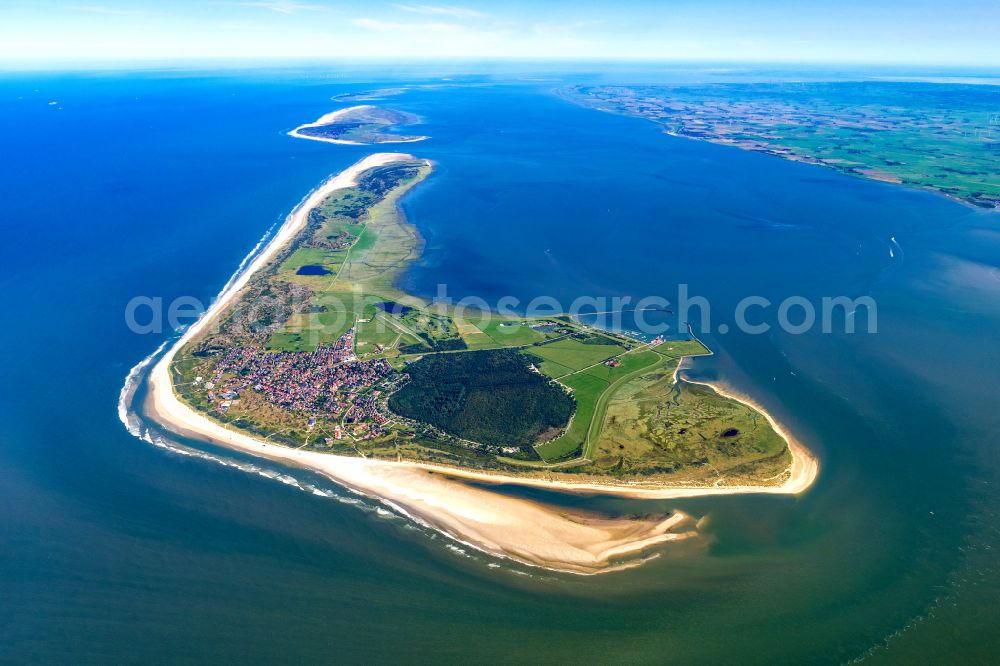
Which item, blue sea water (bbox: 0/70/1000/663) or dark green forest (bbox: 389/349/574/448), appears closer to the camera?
blue sea water (bbox: 0/70/1000/663)

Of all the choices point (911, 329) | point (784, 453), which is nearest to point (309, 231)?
point (784, 453)

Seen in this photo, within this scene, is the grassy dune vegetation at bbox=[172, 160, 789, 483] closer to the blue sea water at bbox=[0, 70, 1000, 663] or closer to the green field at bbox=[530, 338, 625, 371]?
the green field at bbox=[530, 338, 625, 371]

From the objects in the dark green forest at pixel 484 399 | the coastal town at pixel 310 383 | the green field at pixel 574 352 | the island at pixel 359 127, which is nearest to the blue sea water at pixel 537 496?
the coastal town at pixel 310 383

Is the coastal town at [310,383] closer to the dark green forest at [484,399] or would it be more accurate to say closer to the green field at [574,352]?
the dark green forest at [484,399]

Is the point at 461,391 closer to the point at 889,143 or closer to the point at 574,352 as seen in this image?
the point at 574,352

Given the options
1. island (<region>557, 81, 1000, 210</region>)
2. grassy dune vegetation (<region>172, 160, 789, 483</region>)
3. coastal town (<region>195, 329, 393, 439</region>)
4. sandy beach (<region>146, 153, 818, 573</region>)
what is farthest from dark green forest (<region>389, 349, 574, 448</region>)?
island (<region>557, 81, 1000, 210</region>)
